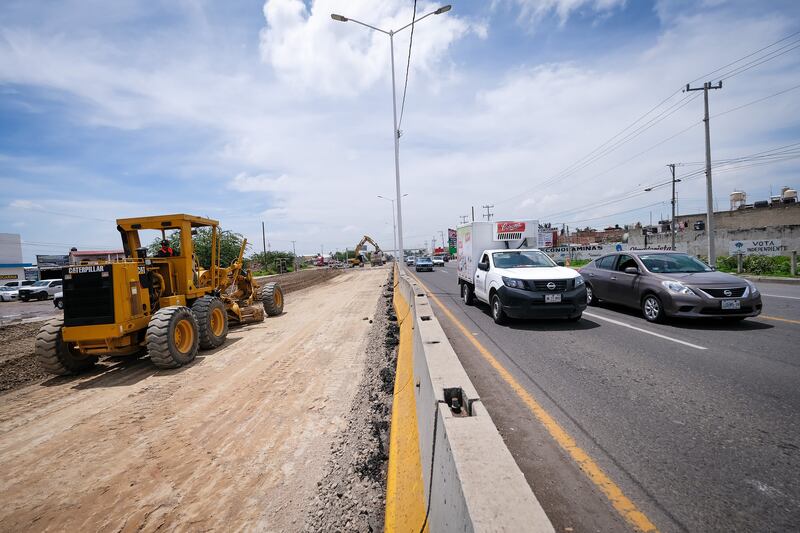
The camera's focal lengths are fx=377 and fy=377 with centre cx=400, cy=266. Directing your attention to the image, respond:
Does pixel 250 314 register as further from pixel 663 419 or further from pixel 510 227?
pixel 663 419

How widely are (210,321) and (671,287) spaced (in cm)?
921

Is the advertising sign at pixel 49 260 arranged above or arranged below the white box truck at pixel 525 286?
above

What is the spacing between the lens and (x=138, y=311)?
259 inches

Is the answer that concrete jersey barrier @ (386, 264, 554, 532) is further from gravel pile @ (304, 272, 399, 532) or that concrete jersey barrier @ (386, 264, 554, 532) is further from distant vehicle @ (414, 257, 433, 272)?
distant vehicle @ (414, 257, 433, 272)

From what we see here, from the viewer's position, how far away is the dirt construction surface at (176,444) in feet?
9.36

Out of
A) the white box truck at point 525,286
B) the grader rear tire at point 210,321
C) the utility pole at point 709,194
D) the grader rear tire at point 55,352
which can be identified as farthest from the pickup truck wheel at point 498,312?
the utility pole at point 709,194

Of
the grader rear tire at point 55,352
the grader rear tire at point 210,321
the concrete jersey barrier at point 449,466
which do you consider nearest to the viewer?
the concrete jersey barrier at point 449,466

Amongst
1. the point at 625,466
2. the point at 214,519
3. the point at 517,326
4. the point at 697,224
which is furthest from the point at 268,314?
the point at 697,224

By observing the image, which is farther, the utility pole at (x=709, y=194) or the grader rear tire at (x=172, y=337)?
the utility pole at (x=709, y=194)

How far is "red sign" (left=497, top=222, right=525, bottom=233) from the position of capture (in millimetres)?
11711

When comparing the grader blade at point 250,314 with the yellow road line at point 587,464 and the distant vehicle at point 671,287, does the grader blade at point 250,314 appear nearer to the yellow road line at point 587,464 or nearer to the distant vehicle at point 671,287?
the yellow road line at point 587,464

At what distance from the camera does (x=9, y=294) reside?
26047mm

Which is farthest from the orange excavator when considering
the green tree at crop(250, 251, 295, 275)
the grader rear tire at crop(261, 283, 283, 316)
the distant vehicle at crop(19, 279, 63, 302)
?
the grader rear tire at crop(261, 283, 283, 316)

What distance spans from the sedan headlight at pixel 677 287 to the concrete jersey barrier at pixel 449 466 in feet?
19.2
